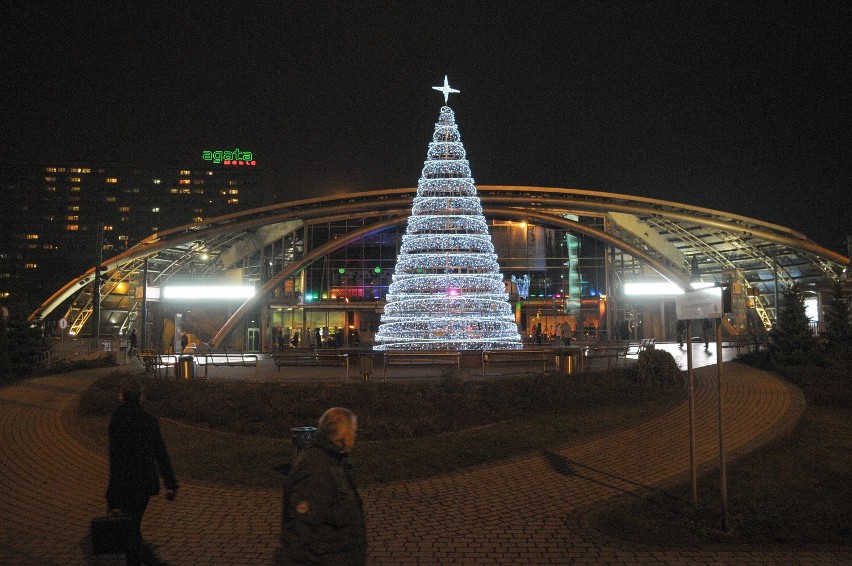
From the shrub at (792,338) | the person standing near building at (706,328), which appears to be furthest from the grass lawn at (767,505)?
the shrub at (792,338)

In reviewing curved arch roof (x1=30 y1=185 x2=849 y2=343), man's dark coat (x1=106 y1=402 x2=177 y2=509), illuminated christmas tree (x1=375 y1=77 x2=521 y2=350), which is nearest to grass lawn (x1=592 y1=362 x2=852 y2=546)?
man's dark coat (x1=106 y1=402 x2=177 y2=509)

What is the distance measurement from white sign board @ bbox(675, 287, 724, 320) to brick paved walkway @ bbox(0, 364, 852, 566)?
2341 mm

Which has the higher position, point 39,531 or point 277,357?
point 277,357

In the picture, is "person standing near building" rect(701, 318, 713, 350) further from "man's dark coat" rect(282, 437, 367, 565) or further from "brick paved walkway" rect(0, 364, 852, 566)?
"man's dark coat" rect(282, 437, 367, 565)

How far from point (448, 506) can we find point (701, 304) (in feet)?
12.4

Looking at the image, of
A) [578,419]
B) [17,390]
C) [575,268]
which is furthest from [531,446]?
[575,268]

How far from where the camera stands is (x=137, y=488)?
5699 mm

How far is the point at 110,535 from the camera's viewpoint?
5.43 m

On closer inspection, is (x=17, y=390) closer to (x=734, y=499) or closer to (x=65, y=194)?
(x=734, y=499)

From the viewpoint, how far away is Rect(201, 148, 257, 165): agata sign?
152238 mm

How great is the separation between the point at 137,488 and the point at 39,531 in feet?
8.20

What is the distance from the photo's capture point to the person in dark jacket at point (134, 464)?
18.6 ft

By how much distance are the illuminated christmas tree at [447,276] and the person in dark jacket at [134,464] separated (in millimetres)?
16037

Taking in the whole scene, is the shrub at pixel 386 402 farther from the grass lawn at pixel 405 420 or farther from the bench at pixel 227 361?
the bench at pixel 227 361
